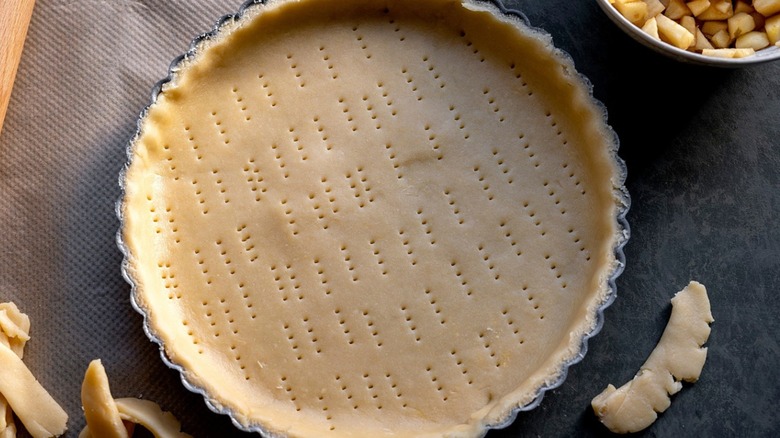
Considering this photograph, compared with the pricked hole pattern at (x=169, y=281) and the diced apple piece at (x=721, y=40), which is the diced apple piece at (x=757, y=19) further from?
the pricked hole pattern at (x=169, y=281)

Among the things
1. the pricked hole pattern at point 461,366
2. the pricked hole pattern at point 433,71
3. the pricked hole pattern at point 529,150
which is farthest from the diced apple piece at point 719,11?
the pricked hole pattern at point 461,366

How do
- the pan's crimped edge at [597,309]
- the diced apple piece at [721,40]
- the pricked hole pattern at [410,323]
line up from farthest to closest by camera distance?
the diced apple piece at [721,40], the pricked hole pattern at [410,323], the pan's crimped edge at [597,309]

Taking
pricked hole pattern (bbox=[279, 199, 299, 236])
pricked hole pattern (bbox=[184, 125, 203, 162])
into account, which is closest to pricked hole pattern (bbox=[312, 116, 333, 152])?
pricked hole pattern (bbox=[279, 199, 299, 236])

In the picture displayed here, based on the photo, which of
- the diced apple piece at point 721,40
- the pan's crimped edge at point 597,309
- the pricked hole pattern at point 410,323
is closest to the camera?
the pan's crimped edge at point 597,309

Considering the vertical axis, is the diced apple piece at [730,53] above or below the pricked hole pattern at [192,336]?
above

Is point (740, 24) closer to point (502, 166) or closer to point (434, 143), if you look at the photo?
point (502, 166)

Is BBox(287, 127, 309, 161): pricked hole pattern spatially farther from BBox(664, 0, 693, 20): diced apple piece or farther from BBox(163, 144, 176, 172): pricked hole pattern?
BBox(664, 0, 693, 20): diced apple piece

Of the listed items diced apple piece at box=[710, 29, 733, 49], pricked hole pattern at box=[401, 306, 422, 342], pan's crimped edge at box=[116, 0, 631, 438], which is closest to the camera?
pan's crimped edge at box=[116, 0, 631, 438]
